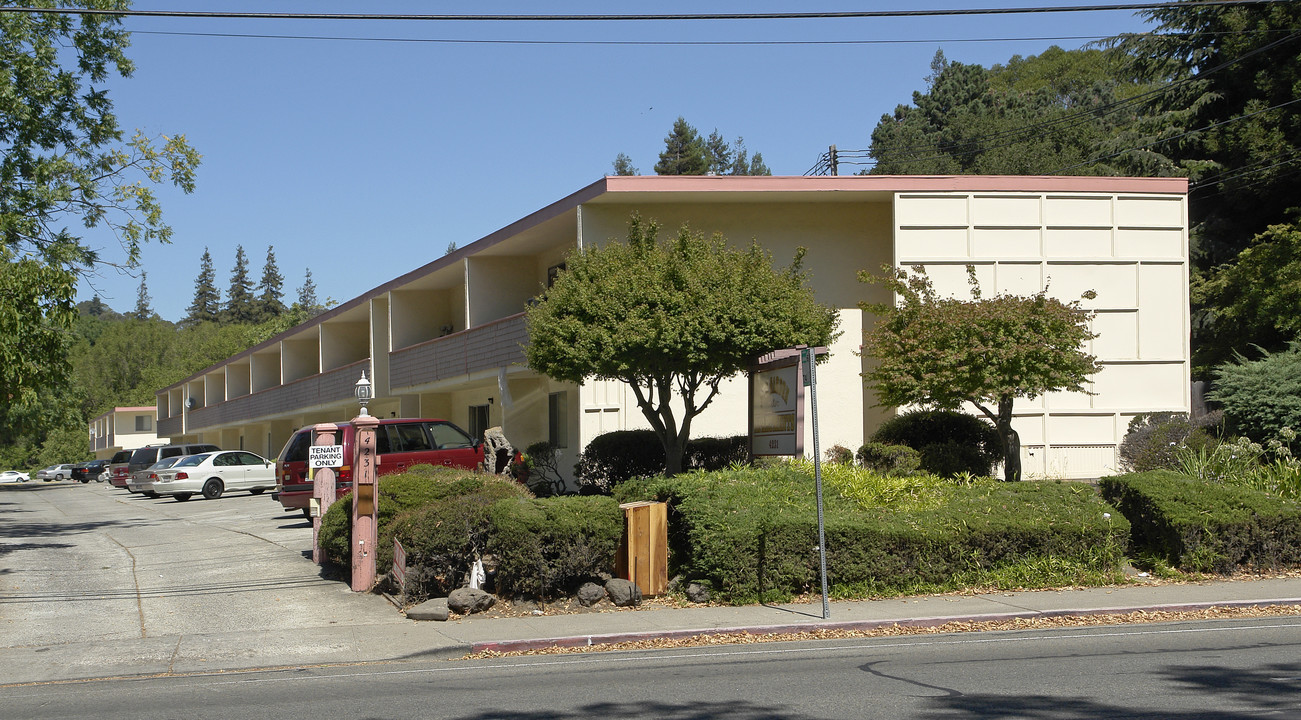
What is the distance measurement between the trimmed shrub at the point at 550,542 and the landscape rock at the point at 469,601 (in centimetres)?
38

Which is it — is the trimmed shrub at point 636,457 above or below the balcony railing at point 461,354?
below

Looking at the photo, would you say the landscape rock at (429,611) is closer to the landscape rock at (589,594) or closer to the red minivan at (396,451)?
the landscape rock at (589,594)

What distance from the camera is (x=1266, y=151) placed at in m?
33.4

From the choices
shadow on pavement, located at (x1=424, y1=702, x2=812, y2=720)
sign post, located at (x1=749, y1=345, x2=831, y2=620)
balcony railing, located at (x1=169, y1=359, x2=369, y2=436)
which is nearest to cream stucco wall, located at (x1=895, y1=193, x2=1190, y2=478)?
sign post, located at (x1=749, y1=345, x2=831, y2=620)

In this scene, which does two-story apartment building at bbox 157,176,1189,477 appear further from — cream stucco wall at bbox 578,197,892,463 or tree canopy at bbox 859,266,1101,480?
tree canopy at bbox 859,266,1101,480

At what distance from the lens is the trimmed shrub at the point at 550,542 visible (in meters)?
11.8

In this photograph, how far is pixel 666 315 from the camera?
1606 cm

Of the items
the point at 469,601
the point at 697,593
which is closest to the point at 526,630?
the point at 469,601

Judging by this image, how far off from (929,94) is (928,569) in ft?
191

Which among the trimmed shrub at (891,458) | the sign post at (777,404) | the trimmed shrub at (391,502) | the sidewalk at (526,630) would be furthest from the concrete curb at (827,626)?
the trimmed shrub at (891,458)

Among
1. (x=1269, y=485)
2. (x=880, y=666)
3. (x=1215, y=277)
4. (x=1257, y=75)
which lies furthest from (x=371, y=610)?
(x=1257, y=75)

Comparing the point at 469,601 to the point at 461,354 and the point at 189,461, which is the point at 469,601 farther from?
the point at 189,461

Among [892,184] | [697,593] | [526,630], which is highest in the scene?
[892,184]

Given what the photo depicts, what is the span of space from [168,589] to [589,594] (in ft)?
19.2
